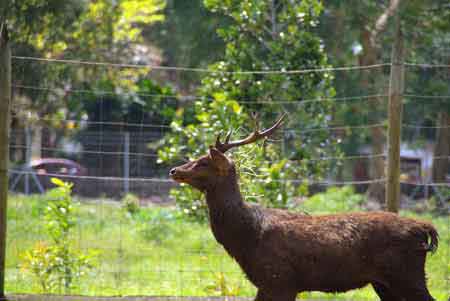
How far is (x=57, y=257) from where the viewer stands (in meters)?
8.78

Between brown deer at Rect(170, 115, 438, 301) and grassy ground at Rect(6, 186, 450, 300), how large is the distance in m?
1.41

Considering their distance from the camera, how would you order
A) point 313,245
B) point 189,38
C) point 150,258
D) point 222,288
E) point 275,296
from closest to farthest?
1. point 275,296
2. point 313,245
3. point 222,288
4. point 150,258
5. point 189,38

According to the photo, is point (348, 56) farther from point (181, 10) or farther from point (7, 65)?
point (7, 65)

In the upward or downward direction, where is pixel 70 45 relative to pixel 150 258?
upward

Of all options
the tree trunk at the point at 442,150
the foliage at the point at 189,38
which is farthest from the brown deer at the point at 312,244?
the foliage at the point at 189,38

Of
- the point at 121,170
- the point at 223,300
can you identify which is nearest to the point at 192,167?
the point at 223,300

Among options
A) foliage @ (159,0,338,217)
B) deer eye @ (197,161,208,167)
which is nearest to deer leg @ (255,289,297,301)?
deer eye @ (197,161,208,167)

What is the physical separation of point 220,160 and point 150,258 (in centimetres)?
464

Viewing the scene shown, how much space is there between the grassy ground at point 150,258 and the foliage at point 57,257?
12cm

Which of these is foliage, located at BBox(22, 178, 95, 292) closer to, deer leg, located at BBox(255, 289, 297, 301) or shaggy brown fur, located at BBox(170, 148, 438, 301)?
shaggy brown fur, located at BBox(170, 148, 438, 301)

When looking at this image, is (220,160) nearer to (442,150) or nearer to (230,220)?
(230,220)

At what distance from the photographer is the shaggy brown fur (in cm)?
696

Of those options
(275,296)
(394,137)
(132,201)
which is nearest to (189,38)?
(132,201)

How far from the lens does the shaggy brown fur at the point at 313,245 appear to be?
696cm
